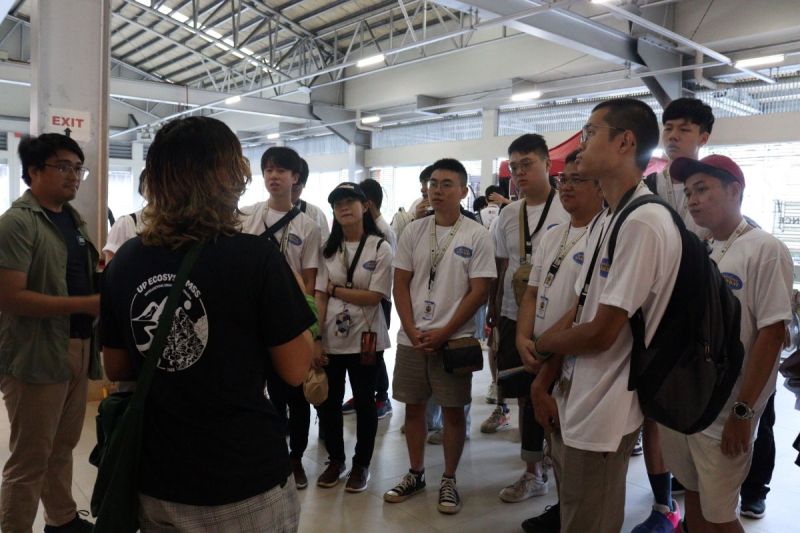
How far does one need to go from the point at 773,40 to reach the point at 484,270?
661 cm

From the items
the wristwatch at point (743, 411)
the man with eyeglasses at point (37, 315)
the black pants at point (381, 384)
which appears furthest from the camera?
the black pants at point (381, 384)

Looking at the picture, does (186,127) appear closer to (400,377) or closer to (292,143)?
(400,377)

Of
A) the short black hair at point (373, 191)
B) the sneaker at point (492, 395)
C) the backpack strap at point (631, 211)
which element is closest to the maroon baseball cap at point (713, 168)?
the backpack strap at point (631, 211)

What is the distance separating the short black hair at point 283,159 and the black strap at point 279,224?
209mm

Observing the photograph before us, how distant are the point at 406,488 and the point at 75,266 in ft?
5.98

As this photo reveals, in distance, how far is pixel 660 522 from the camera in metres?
2.69

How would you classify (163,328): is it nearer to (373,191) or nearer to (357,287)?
(357,287)

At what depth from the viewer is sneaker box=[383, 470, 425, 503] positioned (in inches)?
118

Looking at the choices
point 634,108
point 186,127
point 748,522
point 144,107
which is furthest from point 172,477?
point 144,107

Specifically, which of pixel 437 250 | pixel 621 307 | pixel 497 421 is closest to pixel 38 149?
pixel 437 250

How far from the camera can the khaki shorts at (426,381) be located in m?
2.95

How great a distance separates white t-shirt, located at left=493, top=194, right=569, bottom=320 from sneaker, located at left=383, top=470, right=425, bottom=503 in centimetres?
95

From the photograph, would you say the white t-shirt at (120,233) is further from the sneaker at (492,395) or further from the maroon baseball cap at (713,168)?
the maroon baseball cap at (713,168)

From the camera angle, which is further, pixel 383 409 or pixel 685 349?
pixel 383 409
